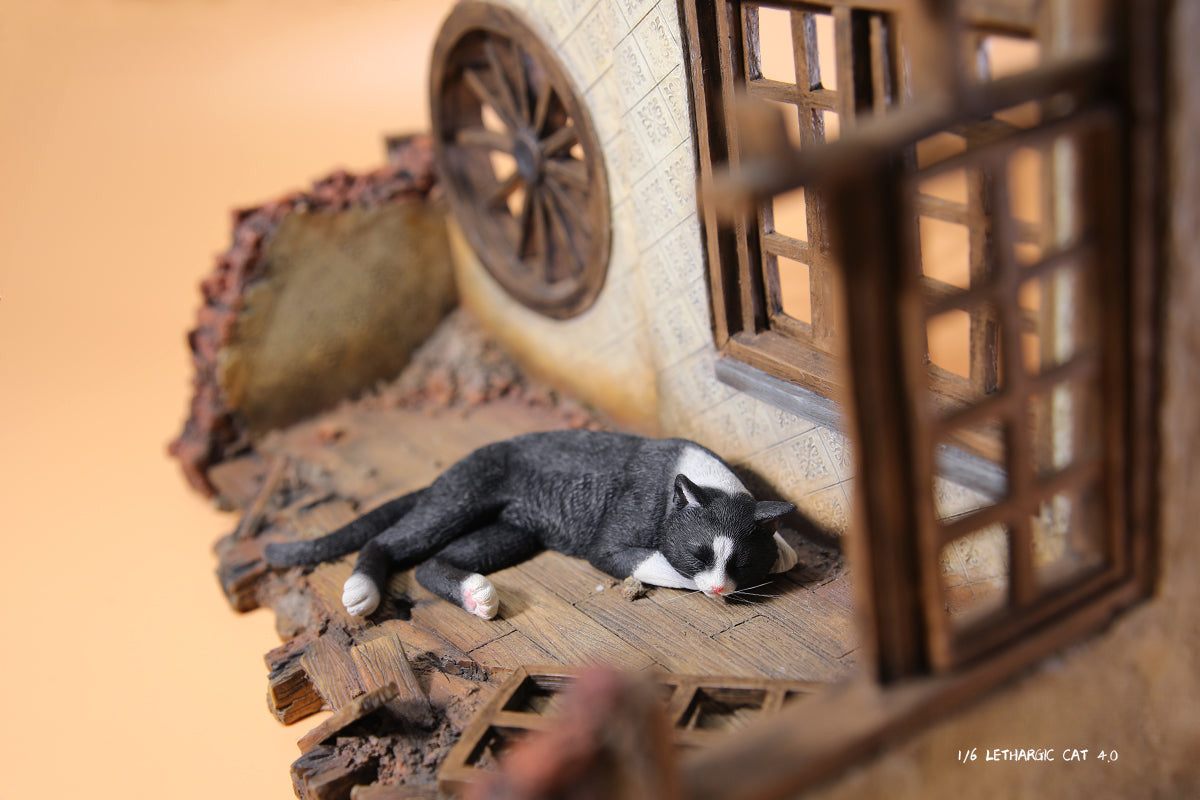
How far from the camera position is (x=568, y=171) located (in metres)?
4.85

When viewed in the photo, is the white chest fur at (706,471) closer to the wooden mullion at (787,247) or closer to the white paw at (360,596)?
the wooden mullion at (787,247)

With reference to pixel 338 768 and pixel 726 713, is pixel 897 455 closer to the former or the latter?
pixel 726 713

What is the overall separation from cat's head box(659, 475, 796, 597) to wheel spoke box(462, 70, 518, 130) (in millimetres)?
2496

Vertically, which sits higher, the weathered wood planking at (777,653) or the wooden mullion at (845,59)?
the wooden mullion at (845,59)

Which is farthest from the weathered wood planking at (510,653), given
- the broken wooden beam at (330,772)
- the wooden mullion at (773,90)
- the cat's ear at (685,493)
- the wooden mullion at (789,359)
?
the wooden mullion at (773,90)

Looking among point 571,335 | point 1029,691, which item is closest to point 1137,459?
point 1029,691

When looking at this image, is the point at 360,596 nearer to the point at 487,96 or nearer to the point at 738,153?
the point at 738,153

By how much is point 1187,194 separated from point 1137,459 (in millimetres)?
603

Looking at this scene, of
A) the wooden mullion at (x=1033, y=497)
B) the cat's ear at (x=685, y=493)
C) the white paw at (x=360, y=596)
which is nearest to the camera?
the wooden mullion at (x=1033, y=497)

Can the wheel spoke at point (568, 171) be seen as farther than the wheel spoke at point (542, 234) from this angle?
No

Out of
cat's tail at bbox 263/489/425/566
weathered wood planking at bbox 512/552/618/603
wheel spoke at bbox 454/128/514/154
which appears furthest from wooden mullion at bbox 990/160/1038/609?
wheel spoke at bbox 454/128/514/154

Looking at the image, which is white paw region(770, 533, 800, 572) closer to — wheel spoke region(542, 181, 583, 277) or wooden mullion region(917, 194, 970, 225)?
wooden mullion region(917, 194, 970, 225)

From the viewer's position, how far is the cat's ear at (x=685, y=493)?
3532mm

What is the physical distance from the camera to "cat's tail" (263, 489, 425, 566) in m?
4.23
